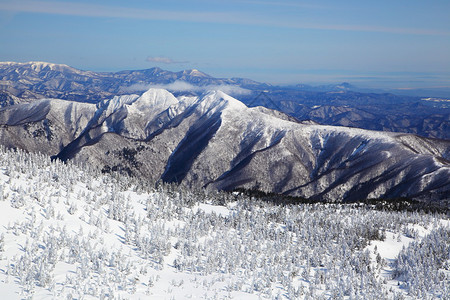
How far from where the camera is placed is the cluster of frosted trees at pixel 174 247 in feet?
173

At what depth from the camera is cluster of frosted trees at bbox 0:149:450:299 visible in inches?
2072

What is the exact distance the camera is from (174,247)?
234 feet

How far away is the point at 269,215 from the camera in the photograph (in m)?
108

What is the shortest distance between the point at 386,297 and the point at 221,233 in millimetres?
35097

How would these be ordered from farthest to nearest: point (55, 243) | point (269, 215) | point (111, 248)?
1. point (269, 215)
2. point (111, 248)
3. point (55, 243)

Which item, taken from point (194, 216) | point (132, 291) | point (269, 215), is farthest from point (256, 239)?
point (132, 291)

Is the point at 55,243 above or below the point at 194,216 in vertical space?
above

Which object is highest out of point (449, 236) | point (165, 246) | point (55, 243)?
point (55, 243)

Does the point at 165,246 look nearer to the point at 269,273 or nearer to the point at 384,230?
the point at 269,273

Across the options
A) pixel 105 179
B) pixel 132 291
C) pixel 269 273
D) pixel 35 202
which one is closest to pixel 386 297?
pixel 269 273

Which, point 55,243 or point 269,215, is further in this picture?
point 269,215

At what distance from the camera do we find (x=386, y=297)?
6234 centimetres

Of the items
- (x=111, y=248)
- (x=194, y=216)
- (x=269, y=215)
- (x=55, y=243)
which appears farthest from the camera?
(x=269, y=215)

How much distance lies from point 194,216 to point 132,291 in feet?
140
